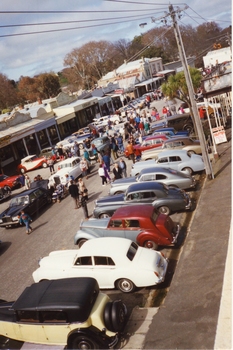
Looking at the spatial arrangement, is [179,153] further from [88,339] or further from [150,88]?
[150,88]

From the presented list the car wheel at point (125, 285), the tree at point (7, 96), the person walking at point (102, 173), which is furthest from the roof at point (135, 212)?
the tree at point (7, 96)

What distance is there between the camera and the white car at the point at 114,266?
8797 mm

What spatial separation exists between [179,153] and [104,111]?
38.7m

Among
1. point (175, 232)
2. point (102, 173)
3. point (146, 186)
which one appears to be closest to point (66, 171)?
point (102, 173)

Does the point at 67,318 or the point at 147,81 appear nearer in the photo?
the point at 67,318

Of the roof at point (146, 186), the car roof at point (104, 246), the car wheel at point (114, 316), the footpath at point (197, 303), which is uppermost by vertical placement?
the roof at point (146, 186)

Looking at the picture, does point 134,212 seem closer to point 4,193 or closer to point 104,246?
point 104,246

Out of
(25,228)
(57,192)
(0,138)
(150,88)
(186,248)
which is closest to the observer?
(186,248)

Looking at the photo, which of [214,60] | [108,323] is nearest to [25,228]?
[108,323]

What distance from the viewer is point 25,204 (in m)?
17.4

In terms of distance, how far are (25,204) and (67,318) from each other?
11076mm

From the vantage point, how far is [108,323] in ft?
23.5

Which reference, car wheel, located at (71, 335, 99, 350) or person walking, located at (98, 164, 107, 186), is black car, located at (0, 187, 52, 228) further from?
car wheel, located at (71, 335, 99, 350)

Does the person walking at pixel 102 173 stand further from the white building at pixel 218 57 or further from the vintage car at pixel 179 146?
the white building at pixel 218 57
